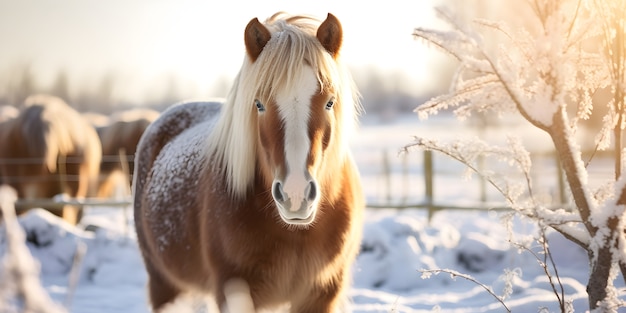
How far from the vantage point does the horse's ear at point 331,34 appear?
2.46 m

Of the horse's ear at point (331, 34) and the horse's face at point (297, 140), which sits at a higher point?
the horse's ear at point (331, 34)

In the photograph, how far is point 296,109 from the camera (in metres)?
2.20

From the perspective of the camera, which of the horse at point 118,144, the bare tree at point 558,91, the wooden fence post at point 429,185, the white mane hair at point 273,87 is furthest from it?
the horse at point 118,144

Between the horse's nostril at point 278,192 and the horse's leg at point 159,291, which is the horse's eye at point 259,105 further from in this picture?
the horse's leg at point 159,291

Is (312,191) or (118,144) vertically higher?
(312,191)

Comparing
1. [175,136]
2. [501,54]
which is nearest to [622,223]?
[501,54]

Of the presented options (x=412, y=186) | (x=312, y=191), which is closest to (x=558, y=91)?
(x=312, y=191)

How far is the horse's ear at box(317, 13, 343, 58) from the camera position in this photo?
246 cm

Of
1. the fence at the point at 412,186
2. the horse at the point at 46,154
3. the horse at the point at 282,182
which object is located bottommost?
the fence at the point at 412,186

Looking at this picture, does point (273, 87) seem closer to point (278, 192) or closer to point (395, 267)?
point (278, 192)

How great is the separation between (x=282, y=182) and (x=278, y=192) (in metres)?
0.04

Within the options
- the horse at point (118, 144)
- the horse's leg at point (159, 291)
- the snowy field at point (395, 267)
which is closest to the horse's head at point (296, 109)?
the horse's leg at point (159, 291)

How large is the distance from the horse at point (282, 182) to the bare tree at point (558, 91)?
49cm

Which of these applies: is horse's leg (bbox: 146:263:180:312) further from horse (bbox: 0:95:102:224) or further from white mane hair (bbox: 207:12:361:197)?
horse (bbox: 0:95:102:224)
